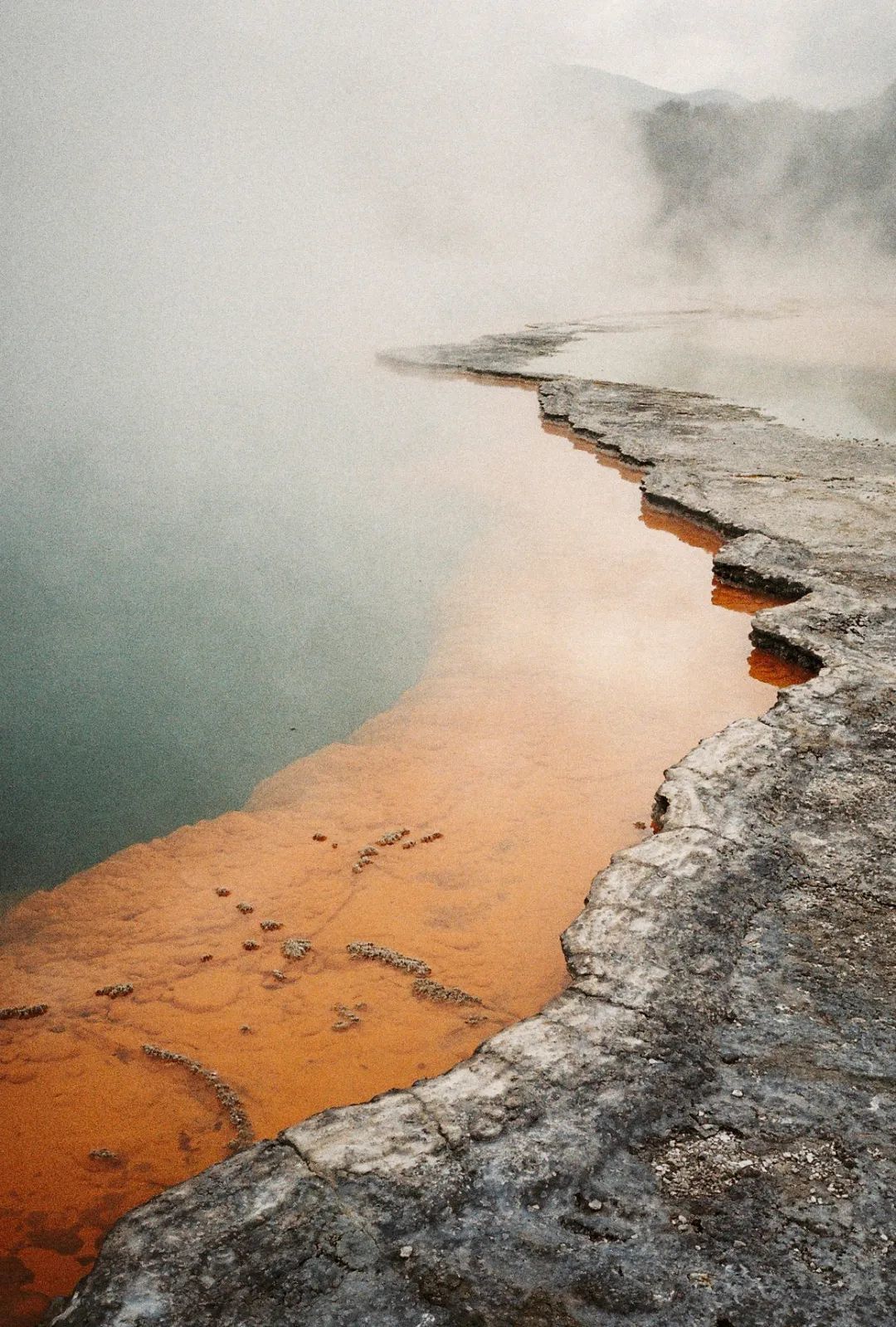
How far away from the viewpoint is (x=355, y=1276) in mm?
1551

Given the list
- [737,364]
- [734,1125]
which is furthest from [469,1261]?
[737,364]

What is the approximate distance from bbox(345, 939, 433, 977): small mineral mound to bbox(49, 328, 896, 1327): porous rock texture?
59cm

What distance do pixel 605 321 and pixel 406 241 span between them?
2317 centimetres

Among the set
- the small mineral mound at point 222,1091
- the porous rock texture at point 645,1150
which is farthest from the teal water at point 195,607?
the porous rock texture at point 645,1150

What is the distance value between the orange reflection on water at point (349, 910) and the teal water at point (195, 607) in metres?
0.34

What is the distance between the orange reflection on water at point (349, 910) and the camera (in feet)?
7.52

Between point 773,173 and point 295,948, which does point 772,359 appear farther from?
point 773,173

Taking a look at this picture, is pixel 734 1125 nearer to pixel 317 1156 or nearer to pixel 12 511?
pixel 317 1156

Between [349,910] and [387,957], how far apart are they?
295mm

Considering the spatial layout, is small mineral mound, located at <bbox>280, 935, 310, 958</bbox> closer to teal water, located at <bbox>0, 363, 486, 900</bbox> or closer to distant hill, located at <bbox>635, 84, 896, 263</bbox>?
teal water, located at <bbox>0, 363, 486, 900</bbox>

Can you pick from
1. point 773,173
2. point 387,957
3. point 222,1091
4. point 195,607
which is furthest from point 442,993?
point 773,173

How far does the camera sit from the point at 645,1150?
5.81 ft

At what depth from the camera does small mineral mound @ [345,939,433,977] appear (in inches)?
109

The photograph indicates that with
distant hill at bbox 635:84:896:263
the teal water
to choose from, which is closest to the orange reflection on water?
the teal water
